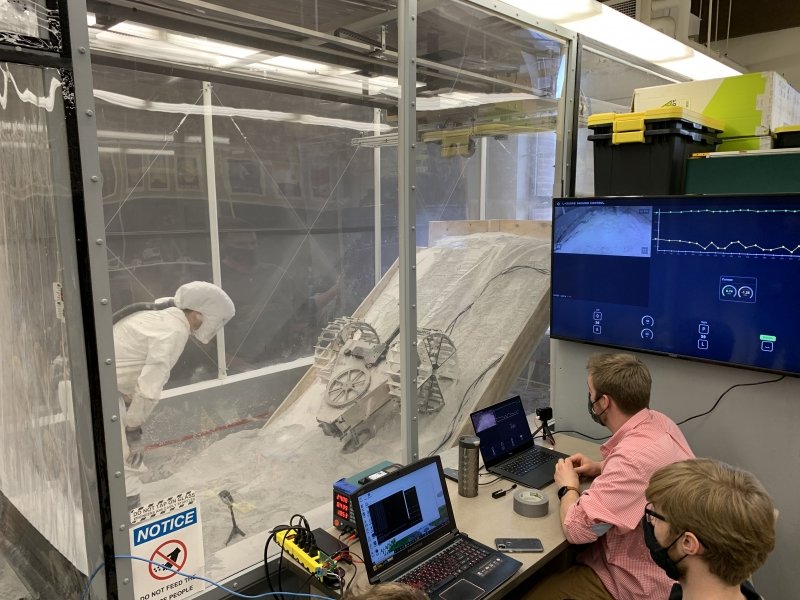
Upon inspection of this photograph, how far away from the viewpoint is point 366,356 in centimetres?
229

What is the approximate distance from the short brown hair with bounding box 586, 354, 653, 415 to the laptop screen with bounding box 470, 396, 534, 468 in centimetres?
38

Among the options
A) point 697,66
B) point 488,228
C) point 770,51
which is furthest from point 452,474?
point 770,51

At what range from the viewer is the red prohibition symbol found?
1.40m

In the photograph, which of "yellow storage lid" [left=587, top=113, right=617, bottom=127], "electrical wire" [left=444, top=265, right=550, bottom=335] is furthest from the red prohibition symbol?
"yellow storage lid" [left=587, top=113, right=617, bottom=127]

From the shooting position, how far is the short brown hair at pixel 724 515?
1161mm

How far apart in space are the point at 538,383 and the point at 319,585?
1.75 meters

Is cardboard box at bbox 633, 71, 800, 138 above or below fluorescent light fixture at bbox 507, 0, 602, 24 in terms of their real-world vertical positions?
below

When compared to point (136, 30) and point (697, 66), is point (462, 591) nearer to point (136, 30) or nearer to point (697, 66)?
point (136, 30)

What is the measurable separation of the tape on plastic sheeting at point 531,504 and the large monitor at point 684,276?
77cm

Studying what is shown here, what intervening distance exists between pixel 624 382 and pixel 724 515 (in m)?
0.71

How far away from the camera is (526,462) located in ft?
7.07

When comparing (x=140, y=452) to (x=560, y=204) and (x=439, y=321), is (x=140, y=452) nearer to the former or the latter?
(x=439, y=321)

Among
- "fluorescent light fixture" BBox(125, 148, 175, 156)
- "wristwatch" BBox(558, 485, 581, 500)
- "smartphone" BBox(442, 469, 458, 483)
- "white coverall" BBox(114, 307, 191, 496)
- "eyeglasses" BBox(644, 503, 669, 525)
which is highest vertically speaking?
"fluorescent light fixture" BBox(125, 148, 175, 156)

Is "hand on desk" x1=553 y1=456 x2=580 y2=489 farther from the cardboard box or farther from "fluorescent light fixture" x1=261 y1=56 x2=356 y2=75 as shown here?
the cardboard box
